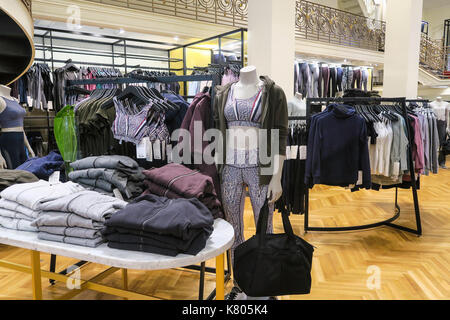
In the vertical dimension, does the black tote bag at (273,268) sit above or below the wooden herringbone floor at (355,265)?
above

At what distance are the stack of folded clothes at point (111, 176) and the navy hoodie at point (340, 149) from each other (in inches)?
73.3

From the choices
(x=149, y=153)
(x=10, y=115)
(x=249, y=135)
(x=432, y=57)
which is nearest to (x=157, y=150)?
(x=149, y=153)

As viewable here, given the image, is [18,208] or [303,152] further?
[303,152]

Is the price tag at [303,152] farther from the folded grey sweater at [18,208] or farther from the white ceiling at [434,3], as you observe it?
the white ceiling at [434,3]

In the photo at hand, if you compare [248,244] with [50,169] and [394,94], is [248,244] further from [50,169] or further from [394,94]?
[394,94]

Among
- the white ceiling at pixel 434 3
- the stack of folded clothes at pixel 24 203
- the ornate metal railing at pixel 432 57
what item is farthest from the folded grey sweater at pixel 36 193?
the white ceiling at pixel 434 3

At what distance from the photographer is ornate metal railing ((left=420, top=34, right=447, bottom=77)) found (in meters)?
12.4

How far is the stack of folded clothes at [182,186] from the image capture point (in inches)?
62.4

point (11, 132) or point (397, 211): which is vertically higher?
point (11, 132)

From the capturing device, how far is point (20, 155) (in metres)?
3.64

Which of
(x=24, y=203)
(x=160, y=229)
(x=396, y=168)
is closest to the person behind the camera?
(x=160, y=229)

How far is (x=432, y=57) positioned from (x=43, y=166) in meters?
14.3

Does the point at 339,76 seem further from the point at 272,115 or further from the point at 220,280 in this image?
the point at 220,280

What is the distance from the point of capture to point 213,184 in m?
1.84
